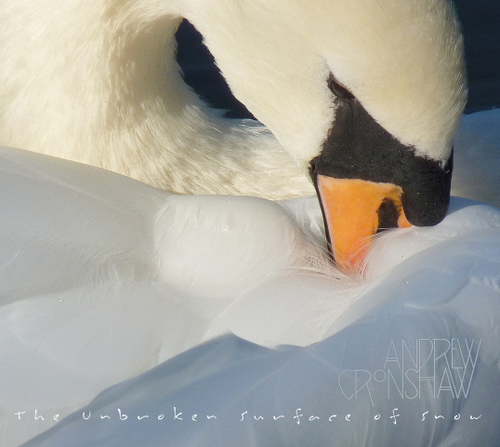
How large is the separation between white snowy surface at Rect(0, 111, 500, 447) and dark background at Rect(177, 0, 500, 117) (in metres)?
2.67

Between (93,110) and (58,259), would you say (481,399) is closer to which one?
(58,259)

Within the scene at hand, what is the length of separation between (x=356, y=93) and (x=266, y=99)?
38 cm

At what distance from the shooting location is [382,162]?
2469 millimetres

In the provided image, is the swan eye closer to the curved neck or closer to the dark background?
the curved neck

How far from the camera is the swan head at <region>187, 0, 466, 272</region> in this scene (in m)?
2.23

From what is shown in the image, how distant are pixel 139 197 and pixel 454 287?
3.11 feet

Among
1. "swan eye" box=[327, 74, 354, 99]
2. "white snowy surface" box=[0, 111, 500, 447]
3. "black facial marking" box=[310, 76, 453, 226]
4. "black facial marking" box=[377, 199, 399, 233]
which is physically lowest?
"white snowy surface" box=[0, 111, 500, 447]

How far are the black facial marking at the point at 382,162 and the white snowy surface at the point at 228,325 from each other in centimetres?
8

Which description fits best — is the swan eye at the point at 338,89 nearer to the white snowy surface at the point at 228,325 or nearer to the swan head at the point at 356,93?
the swan head at the point at 356,93

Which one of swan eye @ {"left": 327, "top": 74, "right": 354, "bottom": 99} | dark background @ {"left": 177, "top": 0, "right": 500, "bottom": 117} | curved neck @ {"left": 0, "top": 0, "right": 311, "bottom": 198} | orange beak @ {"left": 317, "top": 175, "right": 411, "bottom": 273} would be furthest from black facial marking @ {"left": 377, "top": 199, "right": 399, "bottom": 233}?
dark background @ {"left": 177, "top": 0, "right": 500, "bottom": 117}

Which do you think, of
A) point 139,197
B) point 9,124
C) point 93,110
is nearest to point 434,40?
point 139,197

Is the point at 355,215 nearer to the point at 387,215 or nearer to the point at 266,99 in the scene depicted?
the point at 387,215

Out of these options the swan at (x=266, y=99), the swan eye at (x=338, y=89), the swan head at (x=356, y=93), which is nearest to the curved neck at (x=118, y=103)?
the swan at (x=266, y=99)

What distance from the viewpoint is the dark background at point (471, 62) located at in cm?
523
